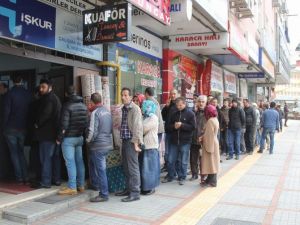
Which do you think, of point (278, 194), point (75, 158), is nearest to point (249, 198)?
point (278, 194)

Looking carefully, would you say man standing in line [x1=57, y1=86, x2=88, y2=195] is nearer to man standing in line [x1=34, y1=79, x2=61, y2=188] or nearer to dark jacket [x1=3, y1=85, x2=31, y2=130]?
man standing in line [x1=34, y1=79, x2=61, y2=188]

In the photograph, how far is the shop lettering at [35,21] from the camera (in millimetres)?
6391

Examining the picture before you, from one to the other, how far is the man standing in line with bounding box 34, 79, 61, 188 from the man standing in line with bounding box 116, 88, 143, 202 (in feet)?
Answer: 3.59

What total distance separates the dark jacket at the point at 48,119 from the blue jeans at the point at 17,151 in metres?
0.51

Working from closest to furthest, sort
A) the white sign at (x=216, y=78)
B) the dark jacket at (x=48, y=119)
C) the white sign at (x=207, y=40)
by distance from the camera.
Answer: the dark jacket at (x=48, y=119), the white sign at (x=207, y=40), the white sign at (x=216, y=78)

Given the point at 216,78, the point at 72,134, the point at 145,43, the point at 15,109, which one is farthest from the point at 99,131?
the point at 216,78

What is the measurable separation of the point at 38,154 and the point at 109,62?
2452 mm

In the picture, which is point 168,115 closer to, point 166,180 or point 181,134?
point 181,134

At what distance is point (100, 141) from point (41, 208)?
134 centimetres

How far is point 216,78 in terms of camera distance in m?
18.1

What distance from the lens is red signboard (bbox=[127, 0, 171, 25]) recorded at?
6.78 meters

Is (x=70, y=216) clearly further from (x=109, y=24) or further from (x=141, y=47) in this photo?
(x=141, y=47)

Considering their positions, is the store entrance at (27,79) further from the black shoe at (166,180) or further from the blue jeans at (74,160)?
the black shoe at (166,180)

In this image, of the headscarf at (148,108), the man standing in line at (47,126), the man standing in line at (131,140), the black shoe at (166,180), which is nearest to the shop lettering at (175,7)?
the headscarf at (148,108)
